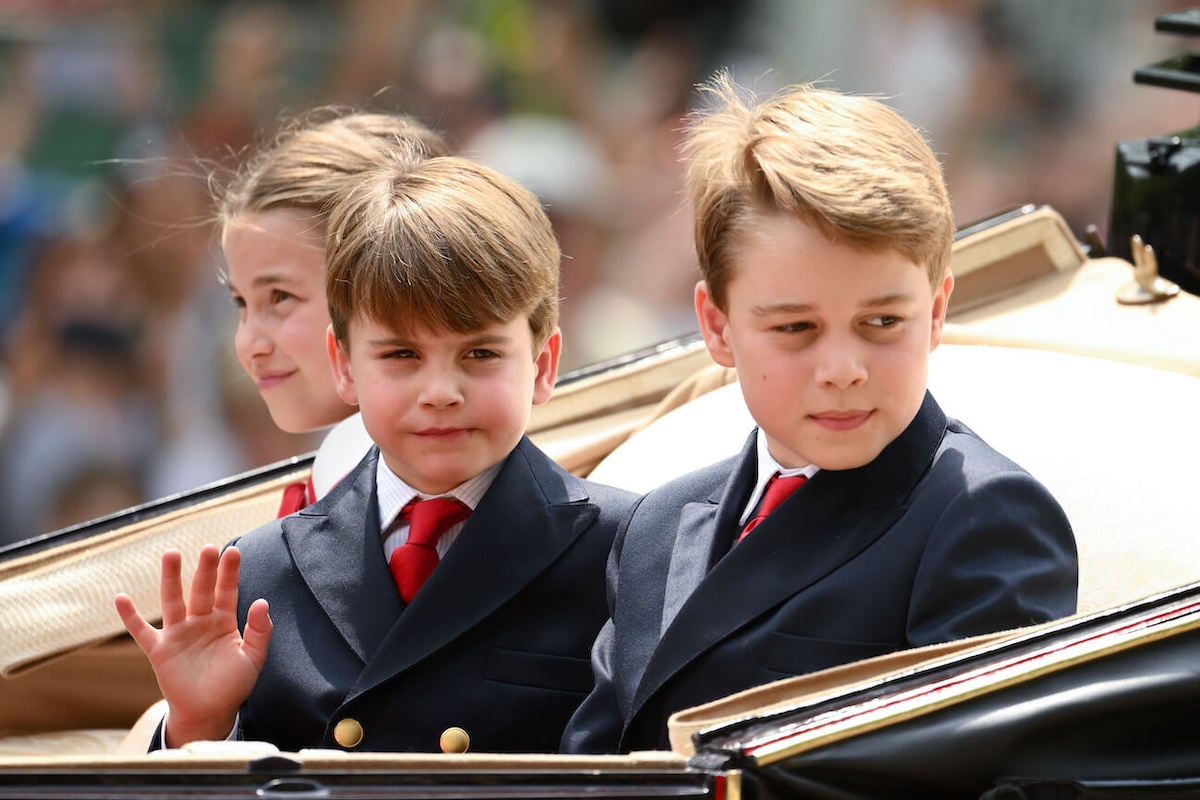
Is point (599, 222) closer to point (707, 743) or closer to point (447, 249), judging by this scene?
point (447, 249)

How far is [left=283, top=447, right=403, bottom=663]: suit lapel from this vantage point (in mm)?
1404

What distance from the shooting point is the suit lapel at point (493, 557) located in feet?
4.49

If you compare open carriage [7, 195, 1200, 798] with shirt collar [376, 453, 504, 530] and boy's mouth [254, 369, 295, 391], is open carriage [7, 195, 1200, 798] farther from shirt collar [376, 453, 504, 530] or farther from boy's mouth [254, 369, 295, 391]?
shirt collar [376, 453, 504, 530]

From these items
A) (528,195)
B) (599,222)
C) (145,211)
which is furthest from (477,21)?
(528,195)

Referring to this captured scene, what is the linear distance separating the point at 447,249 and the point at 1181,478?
2.28ft

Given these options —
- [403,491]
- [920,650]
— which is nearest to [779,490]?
[920,650]

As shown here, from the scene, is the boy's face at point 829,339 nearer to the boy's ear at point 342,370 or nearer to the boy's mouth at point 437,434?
the boy's mouth at point 437,434

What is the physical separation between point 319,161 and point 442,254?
485 millimetres

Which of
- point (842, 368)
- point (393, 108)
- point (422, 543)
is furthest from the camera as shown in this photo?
point (393, 108)

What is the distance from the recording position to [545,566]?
1406 mm

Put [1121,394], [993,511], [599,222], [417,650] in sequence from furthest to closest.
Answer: [599,222]
[1121,394]
[417,650]
[993,511]

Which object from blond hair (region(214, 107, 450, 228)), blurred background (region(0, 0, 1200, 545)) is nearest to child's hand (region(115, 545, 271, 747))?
blond hair (region(214, 107, 450, 228))

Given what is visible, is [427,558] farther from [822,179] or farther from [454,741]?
[822,179]

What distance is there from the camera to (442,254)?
4.47ft
